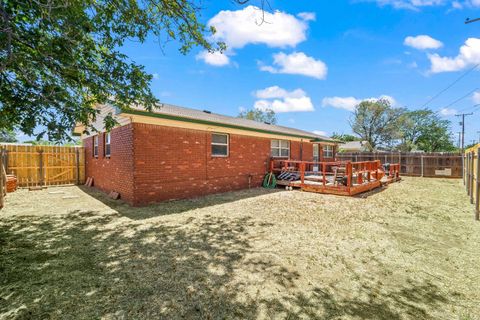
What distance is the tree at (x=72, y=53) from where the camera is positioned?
12.3ft

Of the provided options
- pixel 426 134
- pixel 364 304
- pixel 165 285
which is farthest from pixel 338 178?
pixel 426 134

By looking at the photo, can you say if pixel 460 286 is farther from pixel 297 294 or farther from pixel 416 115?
pixel 416 115

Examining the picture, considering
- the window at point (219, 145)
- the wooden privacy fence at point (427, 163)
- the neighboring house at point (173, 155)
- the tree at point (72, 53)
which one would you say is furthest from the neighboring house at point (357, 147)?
the tree at point (72, 53)

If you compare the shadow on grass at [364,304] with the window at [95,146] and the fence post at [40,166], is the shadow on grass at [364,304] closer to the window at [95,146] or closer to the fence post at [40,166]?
the window at [95,146]

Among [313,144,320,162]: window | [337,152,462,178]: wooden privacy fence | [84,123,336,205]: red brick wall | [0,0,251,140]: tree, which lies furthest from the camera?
[313,144,320,162]: window

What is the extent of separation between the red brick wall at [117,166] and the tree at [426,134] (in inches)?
2018

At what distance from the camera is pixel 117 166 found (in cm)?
886

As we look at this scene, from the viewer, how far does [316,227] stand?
5445 millimetres

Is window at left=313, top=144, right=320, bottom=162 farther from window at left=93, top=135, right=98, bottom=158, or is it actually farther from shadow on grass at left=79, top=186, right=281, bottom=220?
window at left=93, top=135, right=98, bottom=158

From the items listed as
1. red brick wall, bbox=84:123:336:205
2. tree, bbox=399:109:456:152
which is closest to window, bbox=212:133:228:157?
red brick wall, bbox=84:123:336:205

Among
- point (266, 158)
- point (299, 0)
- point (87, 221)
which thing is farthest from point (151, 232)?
point (266, 158)

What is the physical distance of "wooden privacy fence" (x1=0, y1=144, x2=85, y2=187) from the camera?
11461mm

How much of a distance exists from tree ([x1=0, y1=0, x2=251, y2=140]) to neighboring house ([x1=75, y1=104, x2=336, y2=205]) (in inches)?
46.0

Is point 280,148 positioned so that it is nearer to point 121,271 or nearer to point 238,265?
point 238,265
